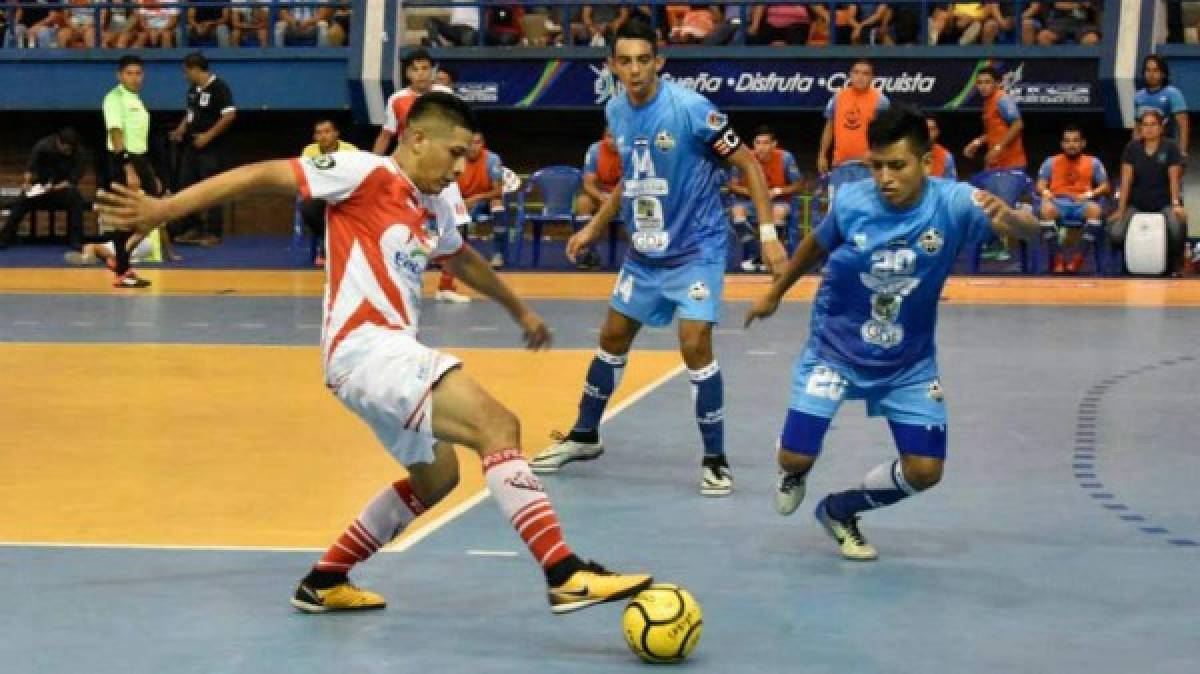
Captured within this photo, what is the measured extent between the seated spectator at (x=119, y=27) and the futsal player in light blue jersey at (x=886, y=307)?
21.3m

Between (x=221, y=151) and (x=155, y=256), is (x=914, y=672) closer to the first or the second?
(x=155, y=256)

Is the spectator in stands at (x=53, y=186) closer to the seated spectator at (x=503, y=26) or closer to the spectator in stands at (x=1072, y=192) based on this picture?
the seated spectator at (x=503, y=26)

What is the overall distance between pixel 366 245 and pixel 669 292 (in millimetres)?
3414

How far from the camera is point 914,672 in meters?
6.71

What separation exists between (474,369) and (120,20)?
54.2 ft

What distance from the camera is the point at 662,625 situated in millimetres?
6746

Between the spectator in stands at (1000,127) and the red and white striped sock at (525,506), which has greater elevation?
the spectator in stands at (1000,127)

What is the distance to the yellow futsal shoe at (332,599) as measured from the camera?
754cm

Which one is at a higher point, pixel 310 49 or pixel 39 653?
pixel 310 49

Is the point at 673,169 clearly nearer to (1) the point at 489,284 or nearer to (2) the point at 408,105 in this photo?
(1) the point at 489,284

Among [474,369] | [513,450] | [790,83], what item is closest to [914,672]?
[513,450]

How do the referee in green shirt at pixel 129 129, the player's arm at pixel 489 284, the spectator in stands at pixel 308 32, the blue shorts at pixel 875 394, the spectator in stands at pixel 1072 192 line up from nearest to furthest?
the player's arm at pixel 489 284 < the blue shorts at pixel 875 394 < the referee in green shirt at pixel 129 129 < the spectator in stands at pixel 1072 192 < the spectator in stands at pixel 308 32

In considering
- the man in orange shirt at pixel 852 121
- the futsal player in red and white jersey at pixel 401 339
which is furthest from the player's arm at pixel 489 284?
the man in orange shirt at pixel 852 121

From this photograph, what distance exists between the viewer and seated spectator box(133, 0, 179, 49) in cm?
2873
